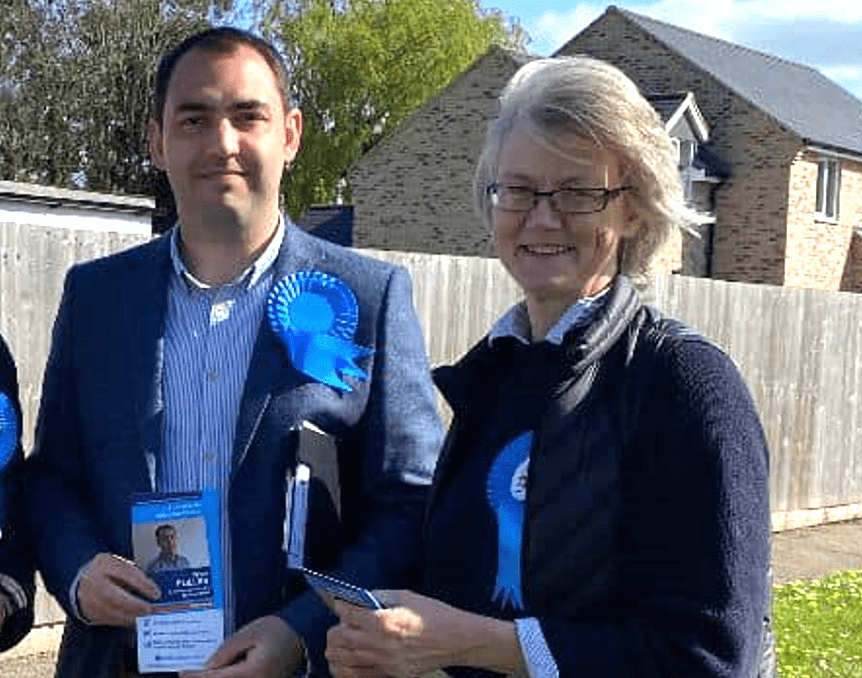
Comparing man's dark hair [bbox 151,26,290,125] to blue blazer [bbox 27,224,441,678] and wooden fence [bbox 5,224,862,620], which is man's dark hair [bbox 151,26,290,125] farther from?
wooden fence [bbox 5,224,862,620]

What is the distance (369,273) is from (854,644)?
537cm

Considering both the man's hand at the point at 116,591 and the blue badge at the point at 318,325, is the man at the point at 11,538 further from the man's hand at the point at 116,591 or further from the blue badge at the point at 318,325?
the blue badge at the point at 318,325

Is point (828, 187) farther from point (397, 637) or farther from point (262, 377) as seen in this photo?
point (397, 637)

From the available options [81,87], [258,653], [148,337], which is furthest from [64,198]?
[81,87]

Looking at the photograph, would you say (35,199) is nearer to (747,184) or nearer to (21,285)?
(21,285)

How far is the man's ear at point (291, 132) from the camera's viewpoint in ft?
9.62

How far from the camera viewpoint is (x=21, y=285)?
259 inches

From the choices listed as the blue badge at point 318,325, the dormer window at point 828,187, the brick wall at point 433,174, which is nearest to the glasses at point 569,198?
the blue badge at point 318,325

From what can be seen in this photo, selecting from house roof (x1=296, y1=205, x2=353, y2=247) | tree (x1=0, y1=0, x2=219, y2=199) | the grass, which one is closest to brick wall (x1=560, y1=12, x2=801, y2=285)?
house roof (x1=296, y1=205, x2=353, y2=247)

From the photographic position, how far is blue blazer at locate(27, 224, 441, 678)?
9.05ft

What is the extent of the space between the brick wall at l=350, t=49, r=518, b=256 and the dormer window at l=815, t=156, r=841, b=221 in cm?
822

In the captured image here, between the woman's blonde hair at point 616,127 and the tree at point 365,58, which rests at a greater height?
the tree at point 365,58

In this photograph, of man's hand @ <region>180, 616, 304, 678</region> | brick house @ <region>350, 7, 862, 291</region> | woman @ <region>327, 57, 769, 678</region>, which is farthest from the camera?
brick house @ <region>350, 7, 862, 291</region>

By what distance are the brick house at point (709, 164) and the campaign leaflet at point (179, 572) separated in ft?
97.7
